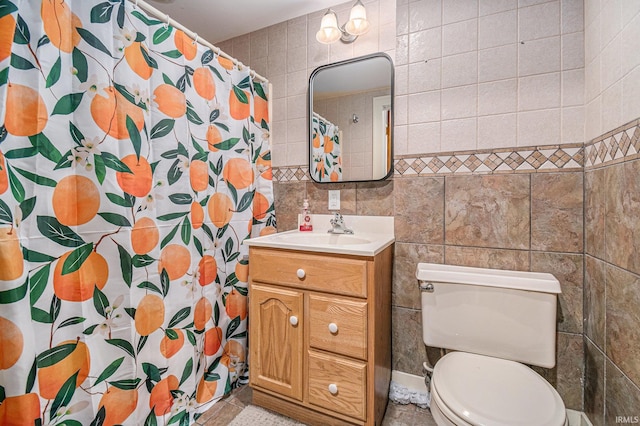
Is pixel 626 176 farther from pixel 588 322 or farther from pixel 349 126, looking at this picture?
pixel 349 126

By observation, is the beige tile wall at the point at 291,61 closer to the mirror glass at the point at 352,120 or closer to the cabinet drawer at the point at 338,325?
the mirror glass at the point at 352,120

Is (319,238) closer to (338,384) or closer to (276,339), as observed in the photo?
(276,339)

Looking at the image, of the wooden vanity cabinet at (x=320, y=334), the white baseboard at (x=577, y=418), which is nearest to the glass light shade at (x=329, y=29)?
the wooden vanity cabinet at (x=320, y=334)

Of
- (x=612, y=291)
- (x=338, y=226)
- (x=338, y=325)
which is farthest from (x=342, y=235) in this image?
(x=612, y=291)

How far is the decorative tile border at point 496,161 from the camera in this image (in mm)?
1256

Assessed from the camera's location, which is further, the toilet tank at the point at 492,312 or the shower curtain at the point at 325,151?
the shower curtain at the point at 325,151

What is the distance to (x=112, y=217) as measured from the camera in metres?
1.08

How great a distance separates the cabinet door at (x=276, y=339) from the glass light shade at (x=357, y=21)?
144cm

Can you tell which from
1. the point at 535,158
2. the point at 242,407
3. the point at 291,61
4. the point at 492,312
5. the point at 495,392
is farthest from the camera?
the point at 291,61

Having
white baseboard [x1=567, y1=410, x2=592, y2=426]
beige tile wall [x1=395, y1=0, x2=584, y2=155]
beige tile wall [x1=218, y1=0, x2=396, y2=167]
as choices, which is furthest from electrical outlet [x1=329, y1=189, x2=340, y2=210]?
white baseboard [x1=567, y1=410, x2=592, y2=426]

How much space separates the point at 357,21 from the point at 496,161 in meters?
1.05

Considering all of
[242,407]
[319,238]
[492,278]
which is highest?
[319,238]

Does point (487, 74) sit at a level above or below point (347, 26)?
below

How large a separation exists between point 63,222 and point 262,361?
103cm
